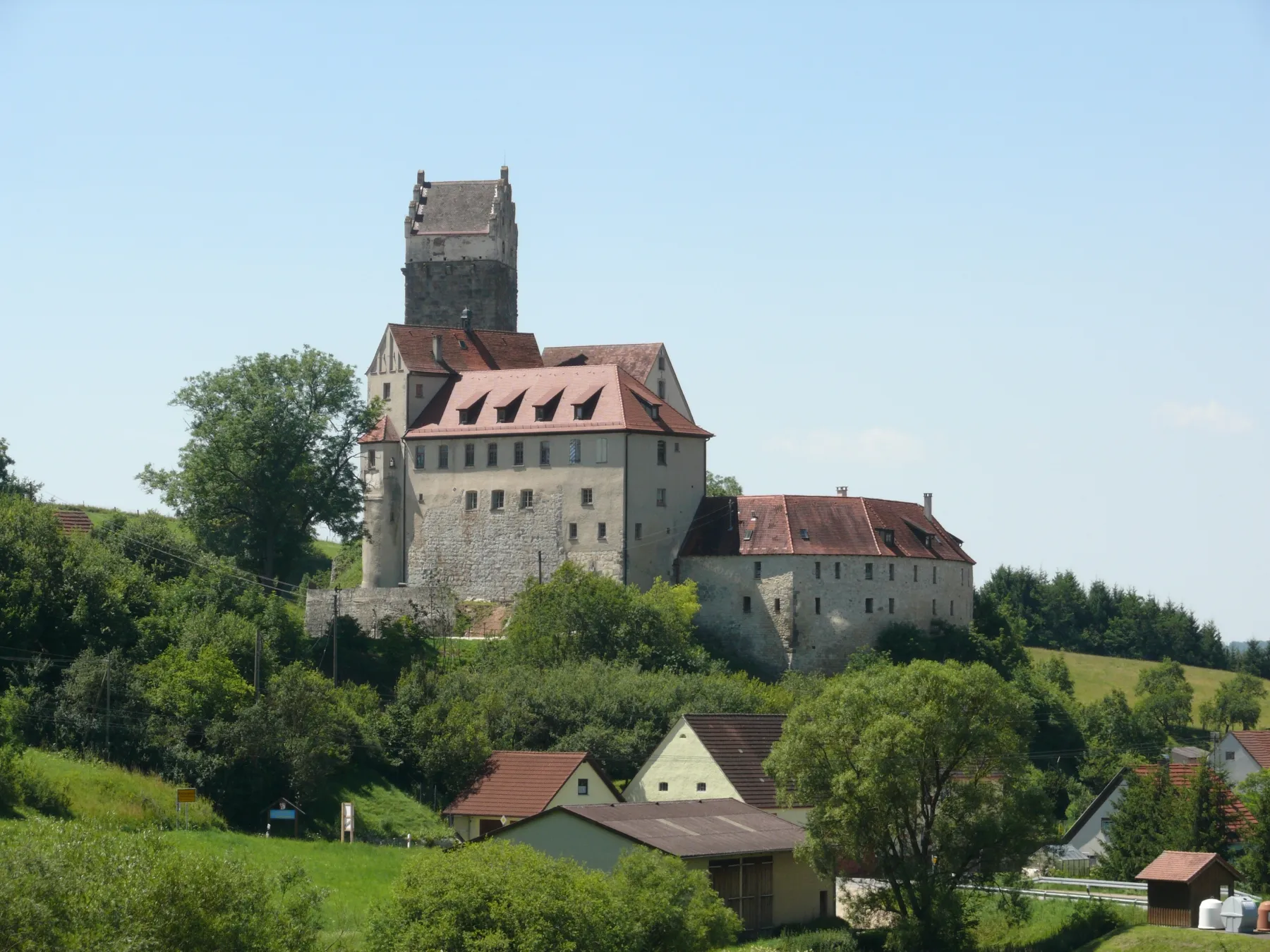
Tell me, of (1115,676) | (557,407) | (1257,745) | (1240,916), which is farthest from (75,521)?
(1115,676)

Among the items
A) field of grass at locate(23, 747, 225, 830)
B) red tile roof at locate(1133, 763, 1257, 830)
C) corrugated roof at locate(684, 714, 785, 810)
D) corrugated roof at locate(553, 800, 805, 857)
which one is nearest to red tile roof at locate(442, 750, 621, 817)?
corrugated roof at locate(553, 800, 805, 857)

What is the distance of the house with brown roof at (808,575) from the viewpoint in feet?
264

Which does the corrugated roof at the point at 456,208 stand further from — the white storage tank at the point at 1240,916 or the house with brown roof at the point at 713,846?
the white storage tank at the point at 1240,916

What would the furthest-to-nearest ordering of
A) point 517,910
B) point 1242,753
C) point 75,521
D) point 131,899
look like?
point 75,521 → point 1242,753 → point 517,910 → point 131,899

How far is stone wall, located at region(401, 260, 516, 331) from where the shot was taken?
330 feet

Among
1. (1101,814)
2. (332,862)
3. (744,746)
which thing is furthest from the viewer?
(1101,814)

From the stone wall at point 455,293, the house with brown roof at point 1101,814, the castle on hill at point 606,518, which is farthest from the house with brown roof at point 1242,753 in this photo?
the stone wall at point 455,293

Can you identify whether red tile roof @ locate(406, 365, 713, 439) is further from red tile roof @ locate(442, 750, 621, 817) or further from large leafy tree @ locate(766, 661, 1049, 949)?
large leafy tree @ locate(766, 661, 1049, 949)

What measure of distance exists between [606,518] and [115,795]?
31.1 metres

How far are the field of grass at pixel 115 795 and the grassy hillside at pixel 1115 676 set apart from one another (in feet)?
218

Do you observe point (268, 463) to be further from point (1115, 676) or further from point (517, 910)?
point (1115, 676)

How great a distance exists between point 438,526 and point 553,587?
31.7ft

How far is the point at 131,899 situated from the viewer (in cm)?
3291

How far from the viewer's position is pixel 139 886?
33.3m
